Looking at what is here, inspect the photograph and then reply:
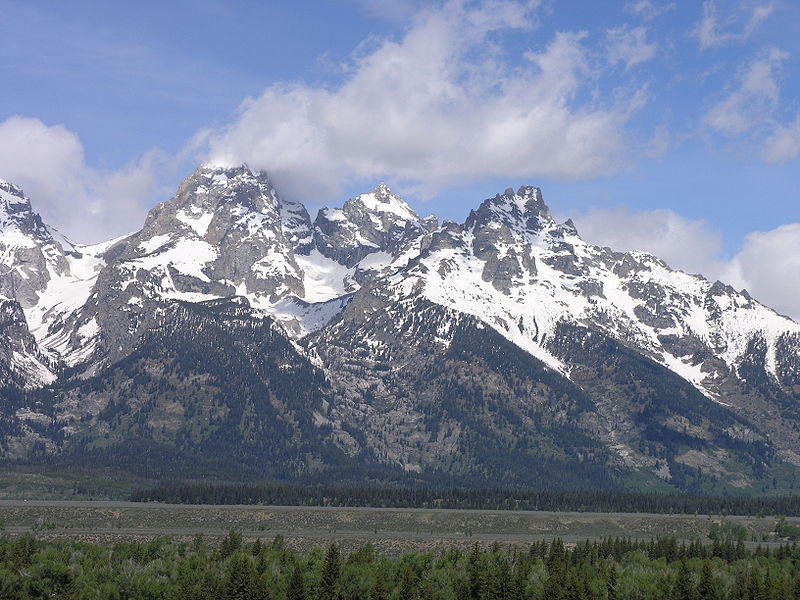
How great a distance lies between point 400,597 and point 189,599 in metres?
36.8

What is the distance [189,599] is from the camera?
200m

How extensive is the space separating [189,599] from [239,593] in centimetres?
890

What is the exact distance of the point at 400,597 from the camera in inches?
7859

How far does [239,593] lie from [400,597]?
91.8 ft

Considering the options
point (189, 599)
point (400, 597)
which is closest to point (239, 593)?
point (189, 599)

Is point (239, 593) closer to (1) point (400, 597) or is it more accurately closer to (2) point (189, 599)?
(2) point (189, 599)

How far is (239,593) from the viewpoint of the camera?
198875mm
